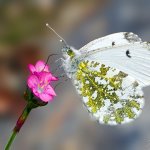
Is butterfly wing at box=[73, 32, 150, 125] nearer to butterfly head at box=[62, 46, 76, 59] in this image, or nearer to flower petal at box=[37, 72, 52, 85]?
butterfly head at box=[62, 46, 76, 59]

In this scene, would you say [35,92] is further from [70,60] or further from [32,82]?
[70,60]

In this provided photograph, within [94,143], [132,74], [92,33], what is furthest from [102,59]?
[92,33]

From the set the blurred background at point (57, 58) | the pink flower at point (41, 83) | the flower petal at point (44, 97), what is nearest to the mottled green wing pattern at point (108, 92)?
the pink flower at point (41, 83)

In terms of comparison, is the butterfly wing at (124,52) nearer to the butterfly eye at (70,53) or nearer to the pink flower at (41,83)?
the butterfly eye at (70,53)

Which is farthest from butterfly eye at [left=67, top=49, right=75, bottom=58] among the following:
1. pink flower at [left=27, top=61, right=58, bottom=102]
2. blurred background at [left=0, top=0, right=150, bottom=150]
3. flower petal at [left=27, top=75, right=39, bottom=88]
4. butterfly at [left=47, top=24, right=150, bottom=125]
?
blurred background at [left=0, top=0, right=150, bottom=150]

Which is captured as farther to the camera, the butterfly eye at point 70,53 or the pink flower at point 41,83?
the butterfly eye at point 70,53

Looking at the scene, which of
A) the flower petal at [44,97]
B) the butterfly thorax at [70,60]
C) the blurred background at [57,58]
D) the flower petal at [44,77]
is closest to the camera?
the flower petal at [44,97]

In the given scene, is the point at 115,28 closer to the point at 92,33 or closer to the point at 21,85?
the point at 92,33
